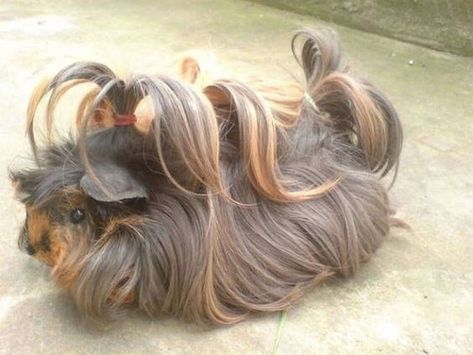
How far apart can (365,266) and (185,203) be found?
1.64 ft

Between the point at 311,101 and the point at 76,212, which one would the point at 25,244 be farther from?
the point at 311,101

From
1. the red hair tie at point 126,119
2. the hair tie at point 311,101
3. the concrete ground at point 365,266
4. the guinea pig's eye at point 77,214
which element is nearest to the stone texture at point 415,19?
the concrete ground at point 365,266

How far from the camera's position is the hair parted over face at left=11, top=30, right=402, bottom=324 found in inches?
48.8

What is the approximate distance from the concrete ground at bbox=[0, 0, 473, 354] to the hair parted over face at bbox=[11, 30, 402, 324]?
0.06 metres

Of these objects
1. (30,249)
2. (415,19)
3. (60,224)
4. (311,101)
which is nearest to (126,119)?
(60,224)

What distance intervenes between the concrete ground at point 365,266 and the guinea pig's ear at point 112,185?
233mm

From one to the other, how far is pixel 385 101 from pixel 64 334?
95cm

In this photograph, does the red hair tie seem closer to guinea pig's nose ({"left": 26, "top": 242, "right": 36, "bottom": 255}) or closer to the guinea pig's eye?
the guinea pig's eye

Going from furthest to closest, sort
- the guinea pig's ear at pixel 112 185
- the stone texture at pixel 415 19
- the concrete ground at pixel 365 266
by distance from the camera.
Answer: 1. the stone texture at pixel 415 19
2. the concrete ground at pixel 365 266
3. the guinea pig's ear at pixel 112 185

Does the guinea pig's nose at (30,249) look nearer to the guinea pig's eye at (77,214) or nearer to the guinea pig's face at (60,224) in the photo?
the guinea pig's face at (60,224)

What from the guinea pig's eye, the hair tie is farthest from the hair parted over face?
the hair tie

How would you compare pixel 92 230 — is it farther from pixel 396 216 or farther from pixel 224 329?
pixel 396 216

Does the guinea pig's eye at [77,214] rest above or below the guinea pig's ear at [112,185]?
below

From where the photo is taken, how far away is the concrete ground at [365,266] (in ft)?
4.33
